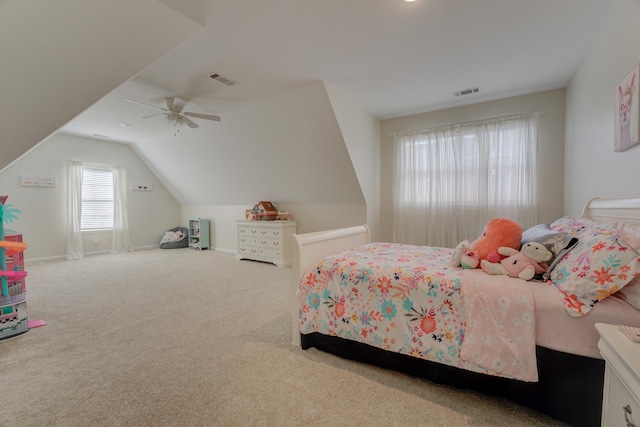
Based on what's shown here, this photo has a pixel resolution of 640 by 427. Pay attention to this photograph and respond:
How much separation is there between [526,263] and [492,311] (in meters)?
0.43

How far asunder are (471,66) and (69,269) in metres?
6.57

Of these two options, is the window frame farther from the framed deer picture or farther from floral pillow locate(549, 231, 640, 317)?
the framed deer picture

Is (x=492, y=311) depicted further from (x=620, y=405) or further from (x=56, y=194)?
(x=56, y=194)

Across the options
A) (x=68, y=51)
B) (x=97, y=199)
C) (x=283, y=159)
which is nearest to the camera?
(x=68, y=51)

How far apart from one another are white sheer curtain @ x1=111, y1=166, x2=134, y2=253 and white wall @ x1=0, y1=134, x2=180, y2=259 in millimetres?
167

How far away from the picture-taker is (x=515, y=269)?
1596 millimetres

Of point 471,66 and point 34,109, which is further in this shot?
point 471,66

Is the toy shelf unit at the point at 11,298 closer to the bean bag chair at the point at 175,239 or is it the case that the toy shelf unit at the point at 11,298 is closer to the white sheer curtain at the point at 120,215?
the white sheer curtain at the point at 120,215

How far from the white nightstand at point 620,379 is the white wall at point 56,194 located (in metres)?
7.43

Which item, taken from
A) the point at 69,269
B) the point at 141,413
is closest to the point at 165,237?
the point at 69,269

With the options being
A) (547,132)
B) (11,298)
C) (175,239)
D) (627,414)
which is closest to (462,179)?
(547,132)

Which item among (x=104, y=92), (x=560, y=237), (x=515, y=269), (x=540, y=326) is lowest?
(x=540, y=326)

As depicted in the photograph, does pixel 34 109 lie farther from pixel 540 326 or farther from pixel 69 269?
pixel 540 326

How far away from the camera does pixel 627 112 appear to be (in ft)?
5.88
